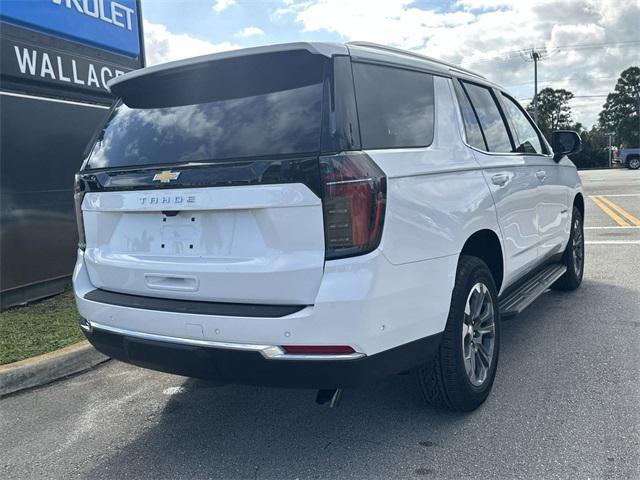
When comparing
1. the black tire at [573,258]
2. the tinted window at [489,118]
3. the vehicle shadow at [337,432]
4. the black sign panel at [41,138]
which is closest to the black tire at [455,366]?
the vehicle shadow at [337,432]

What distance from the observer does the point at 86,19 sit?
6.85m

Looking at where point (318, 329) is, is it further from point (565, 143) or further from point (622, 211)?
point (622, 211)

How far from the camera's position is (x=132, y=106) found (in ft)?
10.3

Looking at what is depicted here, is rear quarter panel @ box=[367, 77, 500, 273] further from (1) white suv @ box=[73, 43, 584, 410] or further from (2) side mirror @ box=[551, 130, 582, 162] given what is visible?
(2) side mirror @ box=[551, 130, 582, 162]

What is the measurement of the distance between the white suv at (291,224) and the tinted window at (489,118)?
0.50 m

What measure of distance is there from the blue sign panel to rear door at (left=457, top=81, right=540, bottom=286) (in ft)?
16.0

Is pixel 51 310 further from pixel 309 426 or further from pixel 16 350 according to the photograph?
pixel 309 426

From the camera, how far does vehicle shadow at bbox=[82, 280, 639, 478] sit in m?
2.77

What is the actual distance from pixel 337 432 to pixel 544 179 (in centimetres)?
278

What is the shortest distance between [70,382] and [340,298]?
266 centimetres

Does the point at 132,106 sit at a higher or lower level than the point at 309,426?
higher

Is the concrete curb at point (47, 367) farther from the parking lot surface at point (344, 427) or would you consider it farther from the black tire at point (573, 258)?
the black tire at point (573, 258)

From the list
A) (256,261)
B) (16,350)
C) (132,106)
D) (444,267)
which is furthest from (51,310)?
(444,267)

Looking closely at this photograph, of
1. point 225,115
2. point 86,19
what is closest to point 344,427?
point 225,115
